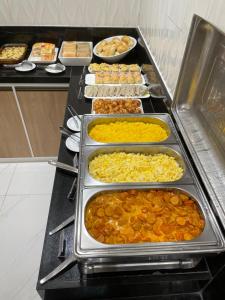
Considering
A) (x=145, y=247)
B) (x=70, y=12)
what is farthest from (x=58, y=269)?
(x=70, y=12)

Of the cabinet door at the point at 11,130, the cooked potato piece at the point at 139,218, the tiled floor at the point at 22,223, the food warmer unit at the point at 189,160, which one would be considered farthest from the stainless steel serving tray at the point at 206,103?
the cabinet door at the point at 11,130

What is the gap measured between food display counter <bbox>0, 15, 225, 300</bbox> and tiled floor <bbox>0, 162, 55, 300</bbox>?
808 mm

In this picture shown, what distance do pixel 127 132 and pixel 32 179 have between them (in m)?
1.24

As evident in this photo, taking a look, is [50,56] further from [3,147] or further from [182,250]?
[182,250]

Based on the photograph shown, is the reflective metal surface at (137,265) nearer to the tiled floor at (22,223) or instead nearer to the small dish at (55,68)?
the tiled floor at (22,223)

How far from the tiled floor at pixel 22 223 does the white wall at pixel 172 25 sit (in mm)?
1287

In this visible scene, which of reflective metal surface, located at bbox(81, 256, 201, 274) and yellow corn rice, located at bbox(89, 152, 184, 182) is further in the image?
yellow corn rice, located at bbox(89, 152, 184, 182)

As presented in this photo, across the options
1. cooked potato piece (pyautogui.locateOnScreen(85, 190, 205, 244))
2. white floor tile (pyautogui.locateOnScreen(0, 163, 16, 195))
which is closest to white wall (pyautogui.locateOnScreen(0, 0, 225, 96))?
cooked potato piece (pyautogui.locateOnScreen(85, 190, 205, 244))

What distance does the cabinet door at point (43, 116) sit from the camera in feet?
6.02

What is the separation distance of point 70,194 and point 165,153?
438 mm

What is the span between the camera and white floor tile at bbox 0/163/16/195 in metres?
2.01

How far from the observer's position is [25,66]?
1.84m

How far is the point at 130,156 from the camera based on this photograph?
41.0 inches

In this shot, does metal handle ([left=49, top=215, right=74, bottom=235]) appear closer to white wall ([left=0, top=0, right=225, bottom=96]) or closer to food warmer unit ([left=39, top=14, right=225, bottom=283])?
food warmer unit ([left=39, top=14, right=225, bottom=283])
